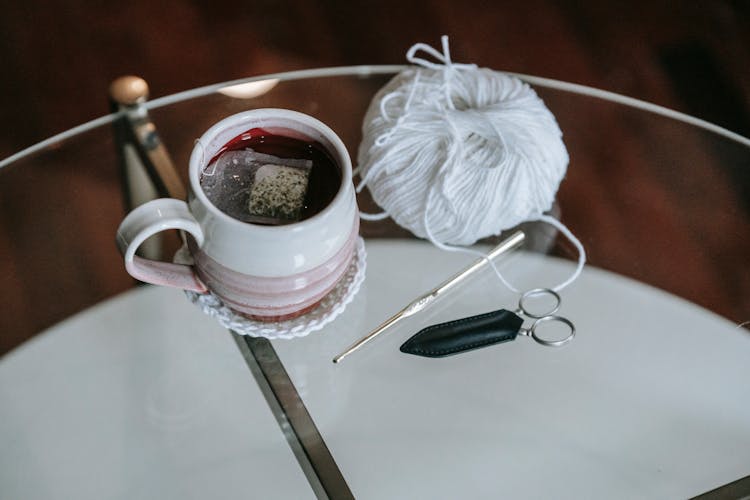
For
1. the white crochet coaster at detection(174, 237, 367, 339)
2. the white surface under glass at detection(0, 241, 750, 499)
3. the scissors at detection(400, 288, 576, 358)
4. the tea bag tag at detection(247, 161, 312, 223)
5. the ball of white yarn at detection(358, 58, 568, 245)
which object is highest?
the tea bag tag at detection(247, 161, 312, 223)

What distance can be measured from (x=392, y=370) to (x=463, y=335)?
59 mm

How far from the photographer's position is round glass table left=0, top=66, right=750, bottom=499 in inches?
24.2

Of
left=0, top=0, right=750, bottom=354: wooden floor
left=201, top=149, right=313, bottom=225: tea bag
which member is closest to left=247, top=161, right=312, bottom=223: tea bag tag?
left=201, top=149, right=313, bottom=225: tea bag

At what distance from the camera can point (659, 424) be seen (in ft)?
2.05

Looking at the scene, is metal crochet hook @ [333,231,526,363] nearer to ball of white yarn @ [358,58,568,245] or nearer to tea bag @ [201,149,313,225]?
ball of white yarn @ [358,58,568,245]

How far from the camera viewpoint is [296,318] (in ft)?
1.94

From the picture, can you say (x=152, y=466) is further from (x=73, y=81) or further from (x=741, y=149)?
(x=73, y=81)

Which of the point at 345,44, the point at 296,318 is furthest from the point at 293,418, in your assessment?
the point at 345,44

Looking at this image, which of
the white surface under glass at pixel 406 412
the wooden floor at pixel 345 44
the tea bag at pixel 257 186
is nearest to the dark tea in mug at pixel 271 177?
the tea bag at pixel 257 186

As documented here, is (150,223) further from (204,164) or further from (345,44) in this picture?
(345,44)

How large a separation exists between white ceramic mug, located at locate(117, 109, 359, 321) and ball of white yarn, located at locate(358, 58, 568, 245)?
89 millimetres

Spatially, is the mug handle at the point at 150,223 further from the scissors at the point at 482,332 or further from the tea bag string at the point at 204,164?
the scissors at the point at 482,332

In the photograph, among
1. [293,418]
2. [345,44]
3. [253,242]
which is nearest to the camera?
[253,242]

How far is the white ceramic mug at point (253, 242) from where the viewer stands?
1.67 feet
